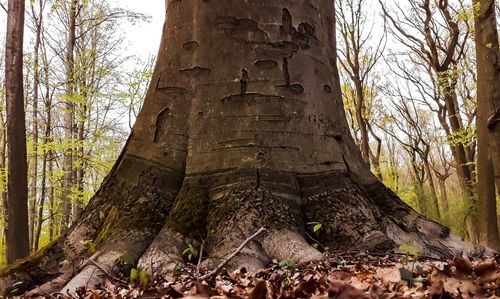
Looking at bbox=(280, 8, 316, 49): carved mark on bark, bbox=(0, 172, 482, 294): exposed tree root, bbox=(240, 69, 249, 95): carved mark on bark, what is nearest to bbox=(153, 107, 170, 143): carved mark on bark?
bbox=(0, 172, 482, 294): exposed tree root

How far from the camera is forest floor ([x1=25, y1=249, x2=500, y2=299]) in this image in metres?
1.27

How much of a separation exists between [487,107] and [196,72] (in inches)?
246

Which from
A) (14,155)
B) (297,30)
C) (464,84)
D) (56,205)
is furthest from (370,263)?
(464,84)

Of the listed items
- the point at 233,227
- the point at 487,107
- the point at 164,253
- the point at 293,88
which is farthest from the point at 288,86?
the point at 487,107

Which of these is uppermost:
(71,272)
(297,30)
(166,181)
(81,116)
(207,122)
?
(81,116)

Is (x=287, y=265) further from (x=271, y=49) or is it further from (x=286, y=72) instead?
(x=271, y=49)

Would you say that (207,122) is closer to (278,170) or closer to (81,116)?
(278,170)

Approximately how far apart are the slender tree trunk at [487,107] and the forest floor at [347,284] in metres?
6.36

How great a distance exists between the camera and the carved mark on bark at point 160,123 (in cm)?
320

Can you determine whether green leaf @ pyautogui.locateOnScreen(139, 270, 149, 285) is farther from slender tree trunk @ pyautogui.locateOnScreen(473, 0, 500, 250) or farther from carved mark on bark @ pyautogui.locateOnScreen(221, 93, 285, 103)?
slender tree trunk @ pyautogui.locateOnScreen(473, 0, 500, 250)

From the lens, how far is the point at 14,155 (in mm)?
6789

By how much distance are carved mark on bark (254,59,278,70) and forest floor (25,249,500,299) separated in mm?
1513

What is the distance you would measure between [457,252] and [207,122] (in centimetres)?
193

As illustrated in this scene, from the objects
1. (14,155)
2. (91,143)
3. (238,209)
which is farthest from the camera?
(91,143)
